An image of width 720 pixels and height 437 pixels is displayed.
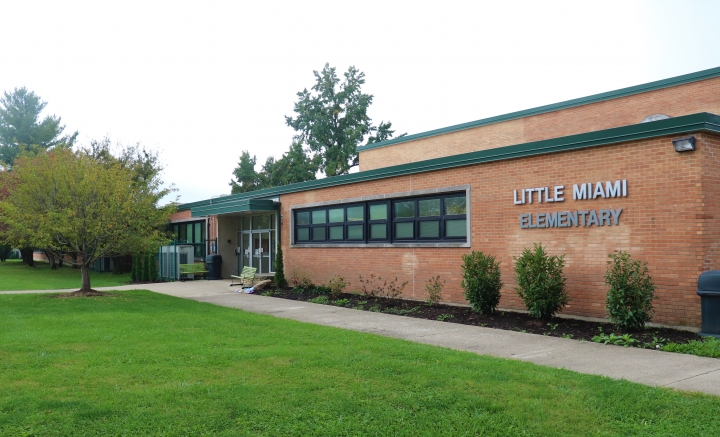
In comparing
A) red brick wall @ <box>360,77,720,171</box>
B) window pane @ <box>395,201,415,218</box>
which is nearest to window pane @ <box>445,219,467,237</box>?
window pane @ <box>395,201,415,218</box>

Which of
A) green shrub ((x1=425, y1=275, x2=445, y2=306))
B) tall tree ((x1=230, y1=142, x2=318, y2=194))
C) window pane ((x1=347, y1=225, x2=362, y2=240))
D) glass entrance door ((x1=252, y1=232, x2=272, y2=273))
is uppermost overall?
tall tree ((x1=230, y1=142, x2=318, y2=194))

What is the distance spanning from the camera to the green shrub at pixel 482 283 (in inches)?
510

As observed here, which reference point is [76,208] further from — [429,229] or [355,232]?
[429,229]

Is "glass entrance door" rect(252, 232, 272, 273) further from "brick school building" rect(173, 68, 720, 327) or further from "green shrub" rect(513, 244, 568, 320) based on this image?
"green shrub" rect(513, 244, 568, 320)

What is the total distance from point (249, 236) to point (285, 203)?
487cm

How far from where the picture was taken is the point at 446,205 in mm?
15391

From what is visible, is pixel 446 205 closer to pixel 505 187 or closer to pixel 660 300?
pixel 505 187

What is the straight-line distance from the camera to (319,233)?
20.4m

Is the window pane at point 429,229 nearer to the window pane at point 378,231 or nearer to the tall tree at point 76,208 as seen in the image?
the window pane at point 378,231

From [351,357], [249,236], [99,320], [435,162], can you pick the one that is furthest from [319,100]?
[351,357]

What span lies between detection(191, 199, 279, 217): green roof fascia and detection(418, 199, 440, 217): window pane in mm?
7985

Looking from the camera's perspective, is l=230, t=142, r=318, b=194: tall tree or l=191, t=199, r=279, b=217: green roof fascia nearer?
l=191, t=199, r=279, b=217: green roof fascia

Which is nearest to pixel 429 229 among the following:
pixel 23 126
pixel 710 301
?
pixel 710 301

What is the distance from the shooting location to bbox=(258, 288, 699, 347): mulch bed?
9.98 meters
